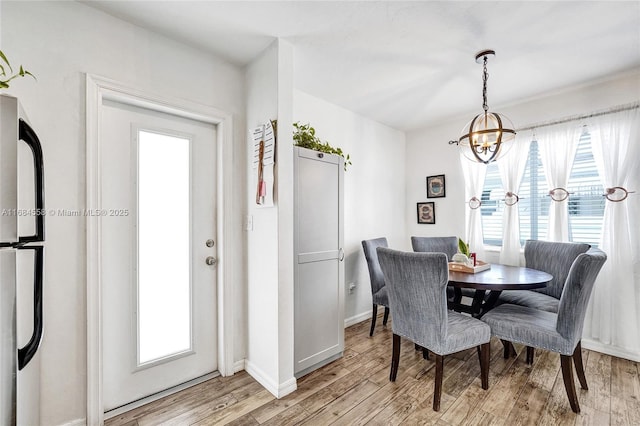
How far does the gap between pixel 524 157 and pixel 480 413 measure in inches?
103

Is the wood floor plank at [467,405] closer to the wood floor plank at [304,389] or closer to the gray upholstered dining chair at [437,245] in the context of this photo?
the wood floor plank at [304,389]

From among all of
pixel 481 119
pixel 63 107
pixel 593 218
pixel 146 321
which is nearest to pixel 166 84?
pixel 63 107

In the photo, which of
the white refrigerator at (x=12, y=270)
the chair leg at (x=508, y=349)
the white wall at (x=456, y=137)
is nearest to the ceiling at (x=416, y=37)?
the white wall at (x=456, y=137)

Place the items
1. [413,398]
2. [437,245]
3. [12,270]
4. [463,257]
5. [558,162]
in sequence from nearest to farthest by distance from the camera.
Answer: [12,270] < [413,398] < [463,257] < [558,162] < [437,245]

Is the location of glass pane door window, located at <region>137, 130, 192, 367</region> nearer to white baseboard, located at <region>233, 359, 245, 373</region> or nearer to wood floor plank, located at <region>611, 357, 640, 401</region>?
white baseboard, located at <region>233, 359, 245, 373</region>

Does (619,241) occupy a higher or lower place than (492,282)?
higher

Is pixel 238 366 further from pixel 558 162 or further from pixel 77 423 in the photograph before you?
pixel 558 162

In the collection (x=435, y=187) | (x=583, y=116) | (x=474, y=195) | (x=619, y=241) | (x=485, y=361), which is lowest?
(x=485, y=361)

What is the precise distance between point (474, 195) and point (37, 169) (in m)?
3.87

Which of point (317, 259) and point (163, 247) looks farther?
point (317, 259)

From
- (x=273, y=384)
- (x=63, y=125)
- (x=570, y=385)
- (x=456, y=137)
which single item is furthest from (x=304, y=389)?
(x=456, y=137)

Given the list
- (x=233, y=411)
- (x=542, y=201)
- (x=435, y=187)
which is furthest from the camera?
(x=435, y=187)

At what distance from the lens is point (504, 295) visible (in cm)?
273

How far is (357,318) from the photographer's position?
11.3 feet
